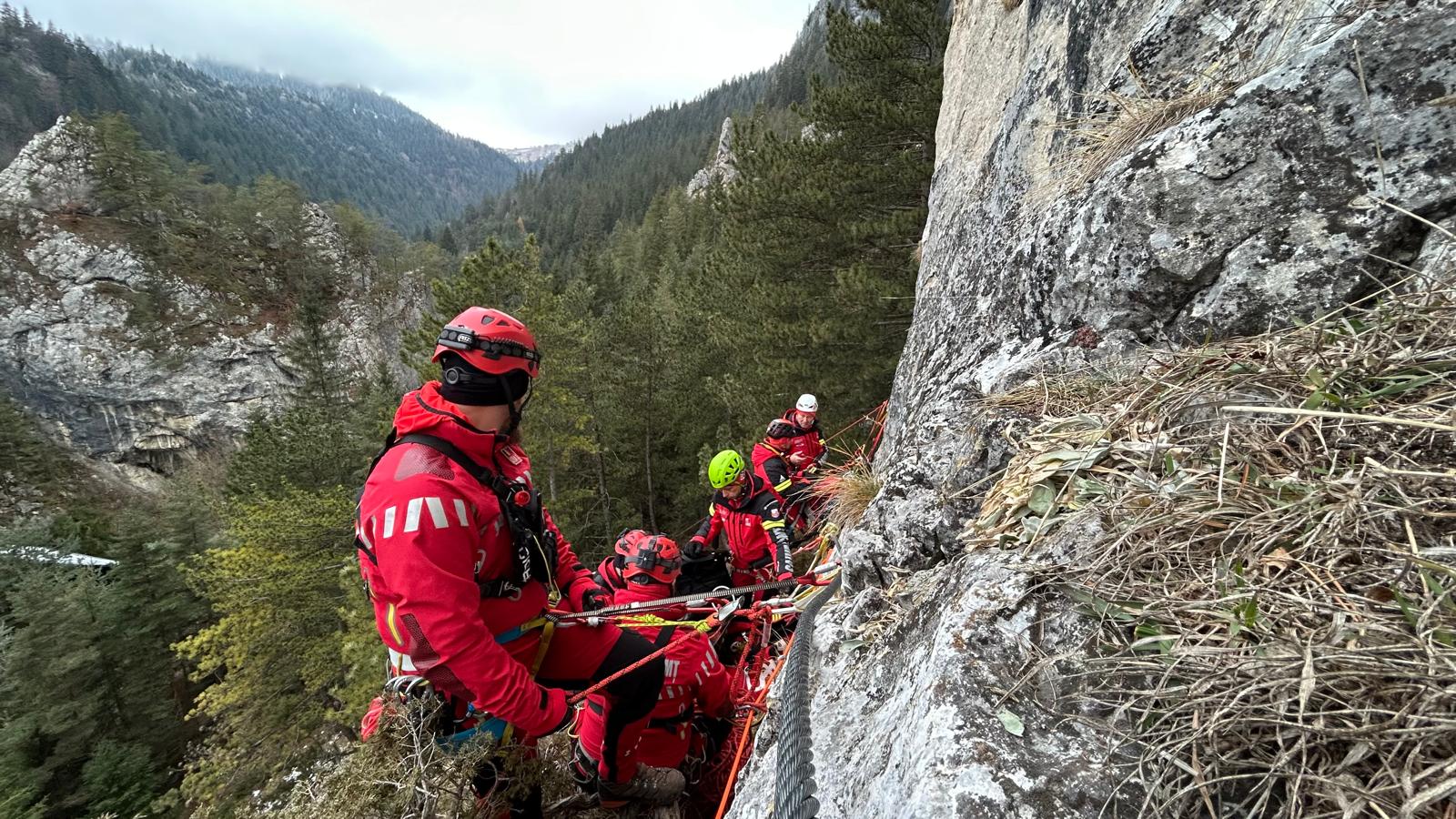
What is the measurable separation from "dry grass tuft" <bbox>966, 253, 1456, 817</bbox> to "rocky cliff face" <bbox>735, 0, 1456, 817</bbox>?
0.49ft

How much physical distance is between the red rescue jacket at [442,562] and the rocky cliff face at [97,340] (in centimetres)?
5168

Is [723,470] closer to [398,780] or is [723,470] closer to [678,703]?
[678,703]

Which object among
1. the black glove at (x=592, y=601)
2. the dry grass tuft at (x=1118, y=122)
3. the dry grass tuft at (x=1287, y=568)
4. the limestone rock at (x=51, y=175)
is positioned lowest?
the black glove at (x=592, y=601)

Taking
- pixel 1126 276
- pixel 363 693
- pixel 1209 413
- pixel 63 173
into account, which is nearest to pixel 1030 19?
pixel 1126 276

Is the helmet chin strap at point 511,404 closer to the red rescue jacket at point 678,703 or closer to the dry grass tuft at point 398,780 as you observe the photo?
the dry grass tuft at point 398,780

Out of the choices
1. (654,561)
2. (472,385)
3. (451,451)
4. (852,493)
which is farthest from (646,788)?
(472,385)

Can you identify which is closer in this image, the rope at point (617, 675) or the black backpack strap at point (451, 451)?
the black backpack strap at point (451, 451)

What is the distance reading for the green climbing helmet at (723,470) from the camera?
6652 mm

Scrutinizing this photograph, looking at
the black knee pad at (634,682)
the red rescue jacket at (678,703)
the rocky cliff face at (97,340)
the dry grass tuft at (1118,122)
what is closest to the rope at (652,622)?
the red rescue jacket at (678,703)

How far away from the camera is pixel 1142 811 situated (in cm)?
107

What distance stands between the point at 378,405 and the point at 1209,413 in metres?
26.1

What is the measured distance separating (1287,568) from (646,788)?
3.72 metres

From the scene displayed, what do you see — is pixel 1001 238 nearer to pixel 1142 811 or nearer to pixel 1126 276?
pixel 1126 276

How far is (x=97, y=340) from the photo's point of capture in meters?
42.6
